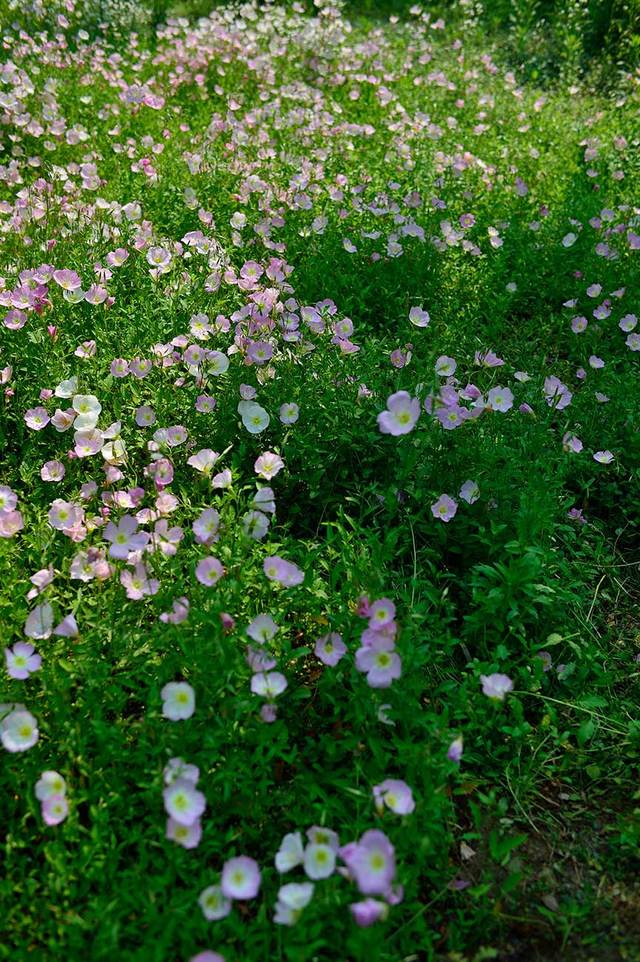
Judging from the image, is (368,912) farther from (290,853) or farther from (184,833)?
(184,833)

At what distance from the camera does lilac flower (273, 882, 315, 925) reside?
1584 mm

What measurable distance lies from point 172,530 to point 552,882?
1.31 metres

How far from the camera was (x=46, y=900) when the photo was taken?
5.49ft

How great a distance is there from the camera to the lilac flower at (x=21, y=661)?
1907 mm

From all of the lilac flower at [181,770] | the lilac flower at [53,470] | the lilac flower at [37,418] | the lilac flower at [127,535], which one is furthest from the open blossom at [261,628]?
the lilac flower at [37,418]

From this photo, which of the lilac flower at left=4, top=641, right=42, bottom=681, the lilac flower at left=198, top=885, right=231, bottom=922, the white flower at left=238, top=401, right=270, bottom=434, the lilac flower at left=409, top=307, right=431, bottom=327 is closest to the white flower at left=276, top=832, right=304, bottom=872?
the lilac flower at left=198, top=885, right=231, bottom=922

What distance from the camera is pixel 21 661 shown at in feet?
6.35

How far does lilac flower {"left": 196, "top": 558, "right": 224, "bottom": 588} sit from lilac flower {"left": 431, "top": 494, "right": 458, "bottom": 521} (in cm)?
76

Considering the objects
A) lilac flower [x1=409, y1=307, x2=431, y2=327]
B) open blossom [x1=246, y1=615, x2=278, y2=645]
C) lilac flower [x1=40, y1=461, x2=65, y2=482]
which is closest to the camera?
open blossom [x1=246, y1=615, x2=278, y2=645]

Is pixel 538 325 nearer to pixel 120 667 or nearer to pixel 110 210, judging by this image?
pixel 110 210

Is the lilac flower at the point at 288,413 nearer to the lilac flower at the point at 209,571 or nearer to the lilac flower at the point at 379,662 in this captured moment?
the lilac flower at the point at 209,571

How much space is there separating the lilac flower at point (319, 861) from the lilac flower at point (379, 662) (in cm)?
38

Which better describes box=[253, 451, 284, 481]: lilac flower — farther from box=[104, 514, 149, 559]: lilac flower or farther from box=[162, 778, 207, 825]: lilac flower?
box=[162, 778, 207, 825]: lilac flower

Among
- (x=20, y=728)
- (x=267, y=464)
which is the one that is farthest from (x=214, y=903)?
(x=267, y=464)
